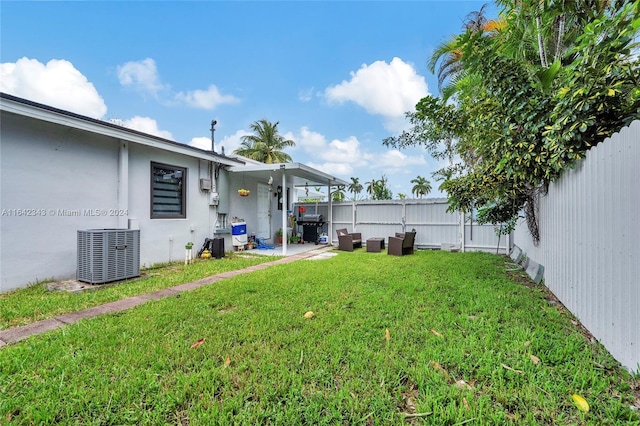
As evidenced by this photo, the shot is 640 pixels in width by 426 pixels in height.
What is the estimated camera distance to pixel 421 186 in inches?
1481

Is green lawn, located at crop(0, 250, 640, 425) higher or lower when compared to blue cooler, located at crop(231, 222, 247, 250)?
lower

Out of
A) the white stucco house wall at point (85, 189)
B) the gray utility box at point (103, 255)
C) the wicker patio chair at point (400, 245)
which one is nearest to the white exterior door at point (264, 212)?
the white stucco house wall at point (85, 189)

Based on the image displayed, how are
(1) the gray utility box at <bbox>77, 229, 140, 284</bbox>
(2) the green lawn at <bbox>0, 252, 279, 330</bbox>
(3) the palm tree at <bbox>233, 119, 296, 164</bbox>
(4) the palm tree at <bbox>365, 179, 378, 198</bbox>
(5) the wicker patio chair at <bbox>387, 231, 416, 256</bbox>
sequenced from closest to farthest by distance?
(2) the green lawn at <bbox>0, 252, 279, 330</bbox>, (1) the gray utility box at <bbox>77, 229, 140, 284</bbox>, (5) the wicker patio chair at <bbox>387, 231, 416, 256</bbox>, (3) the palm tree at <bbox>233, 119, 296, 164</bbox>, (4) the palm tree at <bbox>365, 179, 378, 198</bbox>

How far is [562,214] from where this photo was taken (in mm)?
3895

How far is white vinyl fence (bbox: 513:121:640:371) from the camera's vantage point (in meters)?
2.12

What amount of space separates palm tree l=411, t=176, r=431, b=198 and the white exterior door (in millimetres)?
29202

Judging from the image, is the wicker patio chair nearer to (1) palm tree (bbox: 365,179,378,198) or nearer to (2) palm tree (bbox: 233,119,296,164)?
(2) palm tree (bbox: 233,119,296,164)

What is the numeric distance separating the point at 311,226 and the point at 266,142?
1681cm

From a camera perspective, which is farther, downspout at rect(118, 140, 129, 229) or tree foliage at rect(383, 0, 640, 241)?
downspout at rect(118, 140, 129, 229)

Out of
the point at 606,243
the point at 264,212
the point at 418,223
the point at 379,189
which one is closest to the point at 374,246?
the point at 418,223

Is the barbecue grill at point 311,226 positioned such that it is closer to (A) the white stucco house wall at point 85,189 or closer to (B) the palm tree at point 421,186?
(A) the white stucco house wall at point 85,189

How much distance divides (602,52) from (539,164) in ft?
4.65

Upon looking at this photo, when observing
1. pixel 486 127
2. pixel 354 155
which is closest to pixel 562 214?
pixel 486 127

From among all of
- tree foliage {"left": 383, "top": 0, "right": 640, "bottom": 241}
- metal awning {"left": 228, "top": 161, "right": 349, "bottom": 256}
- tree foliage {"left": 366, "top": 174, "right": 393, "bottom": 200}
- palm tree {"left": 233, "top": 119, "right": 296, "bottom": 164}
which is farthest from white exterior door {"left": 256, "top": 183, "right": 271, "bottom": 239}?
tree foliage {"left": 366, "top": 174, "right": 393, "bottom": 200}
